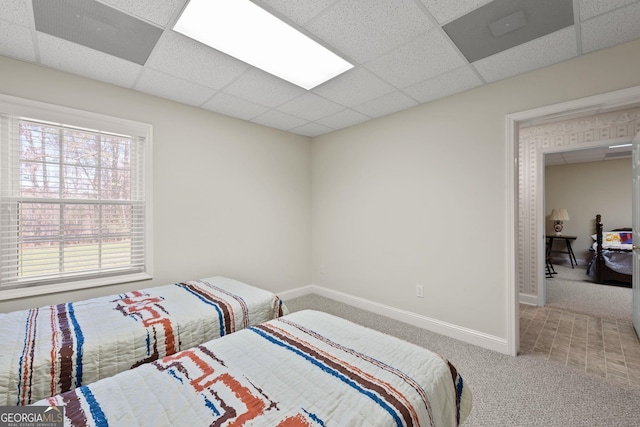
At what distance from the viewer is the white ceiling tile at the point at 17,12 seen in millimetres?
1541

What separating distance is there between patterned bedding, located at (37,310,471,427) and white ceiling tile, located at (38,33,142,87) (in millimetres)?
2196

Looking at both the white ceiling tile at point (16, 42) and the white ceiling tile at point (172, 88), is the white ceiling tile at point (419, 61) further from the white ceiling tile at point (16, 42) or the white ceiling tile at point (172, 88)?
the white ceiling tile at point (16, 42)

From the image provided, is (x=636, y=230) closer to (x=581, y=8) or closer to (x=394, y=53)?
(x=581, y=8)

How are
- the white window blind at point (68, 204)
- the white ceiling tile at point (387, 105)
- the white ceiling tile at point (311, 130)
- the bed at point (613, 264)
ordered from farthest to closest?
the bed at point (613, 264) → the white ceiling tile at point (311, 130) → the white ceiling tile at point (387, 105) → the white window blind at point (68, 204)

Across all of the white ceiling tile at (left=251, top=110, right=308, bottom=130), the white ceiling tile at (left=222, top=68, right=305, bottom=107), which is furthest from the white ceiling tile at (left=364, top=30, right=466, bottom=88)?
the white ceiling tile at (left=251, top=110, right=308, bottom=130)

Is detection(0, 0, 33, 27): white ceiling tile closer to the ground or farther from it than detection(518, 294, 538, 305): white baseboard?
farther from it

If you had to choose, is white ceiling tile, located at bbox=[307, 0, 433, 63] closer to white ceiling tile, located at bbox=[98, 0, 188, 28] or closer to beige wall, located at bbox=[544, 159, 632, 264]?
white ceiling tile, located at bbox=[98, 0, 188, 28]

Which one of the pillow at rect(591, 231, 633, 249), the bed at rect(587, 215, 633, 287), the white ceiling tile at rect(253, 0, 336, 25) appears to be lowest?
the bed at rect(587, 215, 633, 287)

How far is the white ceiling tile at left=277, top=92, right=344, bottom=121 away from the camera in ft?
9.30

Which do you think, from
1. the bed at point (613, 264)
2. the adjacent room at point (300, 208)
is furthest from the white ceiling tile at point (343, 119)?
the bed at point (613, 264)

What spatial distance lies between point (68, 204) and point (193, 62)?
1.63 m

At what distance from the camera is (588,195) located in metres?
6.66

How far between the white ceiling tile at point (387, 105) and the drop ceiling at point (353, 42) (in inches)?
1.7

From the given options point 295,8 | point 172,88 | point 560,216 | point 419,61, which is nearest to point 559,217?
point 560,216
